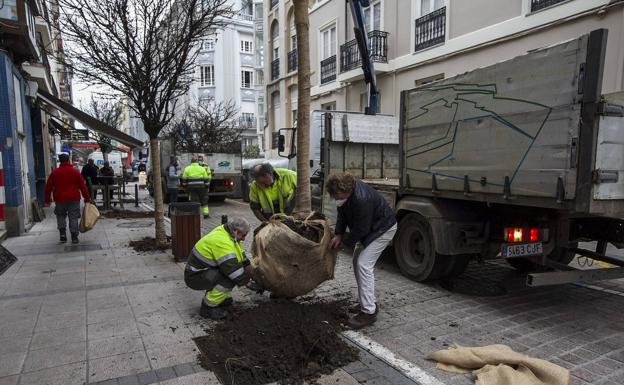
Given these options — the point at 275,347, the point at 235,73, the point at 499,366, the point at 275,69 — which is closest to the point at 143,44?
the point at 275,347

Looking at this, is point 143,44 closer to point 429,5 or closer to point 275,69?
point 429,5

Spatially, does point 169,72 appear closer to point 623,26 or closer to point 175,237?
point 175,237

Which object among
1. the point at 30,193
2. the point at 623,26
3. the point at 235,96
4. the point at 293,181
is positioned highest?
the point at 235,96

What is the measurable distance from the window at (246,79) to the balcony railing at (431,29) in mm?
28148

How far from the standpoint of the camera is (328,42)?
60.1 feet

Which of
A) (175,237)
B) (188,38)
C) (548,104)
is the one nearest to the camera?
(548,104)

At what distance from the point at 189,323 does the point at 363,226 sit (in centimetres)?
187

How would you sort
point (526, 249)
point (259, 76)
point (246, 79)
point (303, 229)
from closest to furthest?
point (526, 249), point (303, 229), point (259, 76), point (246, 79)

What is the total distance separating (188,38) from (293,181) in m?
3.37

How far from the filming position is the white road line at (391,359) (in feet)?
9.66

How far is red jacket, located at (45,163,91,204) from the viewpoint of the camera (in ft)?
24.7

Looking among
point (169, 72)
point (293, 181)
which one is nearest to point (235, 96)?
point (169, 72)

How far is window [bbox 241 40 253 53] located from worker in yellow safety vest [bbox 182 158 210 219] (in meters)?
30.9

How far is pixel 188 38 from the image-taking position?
6.71 meters
